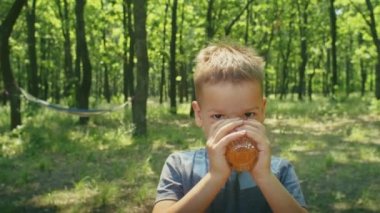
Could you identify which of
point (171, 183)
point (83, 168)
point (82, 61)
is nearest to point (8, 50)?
point (82, 61)

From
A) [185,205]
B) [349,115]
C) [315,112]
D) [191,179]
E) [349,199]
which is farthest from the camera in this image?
[315,112]

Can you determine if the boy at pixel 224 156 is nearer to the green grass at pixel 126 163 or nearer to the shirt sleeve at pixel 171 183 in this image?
the shirt sleeve at pixel 171 183

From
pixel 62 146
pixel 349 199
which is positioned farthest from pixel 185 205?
pixel 62 146

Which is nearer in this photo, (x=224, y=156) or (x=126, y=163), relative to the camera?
(x=224, y=156)

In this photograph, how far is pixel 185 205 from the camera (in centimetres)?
185

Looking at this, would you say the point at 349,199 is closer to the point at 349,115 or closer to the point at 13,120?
the point at 13,120

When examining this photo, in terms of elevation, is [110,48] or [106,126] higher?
[110,48]

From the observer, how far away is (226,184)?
6.79 feet

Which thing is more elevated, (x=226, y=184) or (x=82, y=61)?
(x=82, y=61)

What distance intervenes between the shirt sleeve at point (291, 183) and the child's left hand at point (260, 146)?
1.27ft

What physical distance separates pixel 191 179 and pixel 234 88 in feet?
1.54

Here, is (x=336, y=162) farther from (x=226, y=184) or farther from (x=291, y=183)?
(x=226, y=184)

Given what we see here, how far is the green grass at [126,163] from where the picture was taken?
6789 mm

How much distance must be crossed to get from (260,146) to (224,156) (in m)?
0.13
